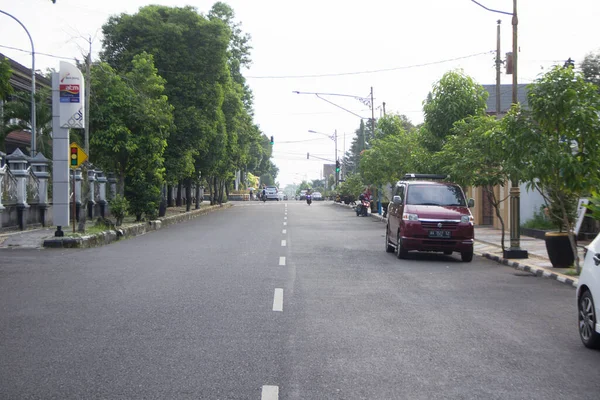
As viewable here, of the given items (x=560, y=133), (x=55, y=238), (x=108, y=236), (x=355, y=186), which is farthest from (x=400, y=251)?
(x=355, y=186)

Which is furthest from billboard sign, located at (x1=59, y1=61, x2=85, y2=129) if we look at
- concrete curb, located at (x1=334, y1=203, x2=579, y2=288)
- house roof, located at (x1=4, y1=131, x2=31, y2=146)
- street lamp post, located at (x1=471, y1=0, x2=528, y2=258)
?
house roof, located at (x1=4, y1=131, x2=31, y2=146)

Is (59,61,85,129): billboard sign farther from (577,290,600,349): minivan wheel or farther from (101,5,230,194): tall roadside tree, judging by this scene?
(577,290,600,349): minivan wheel

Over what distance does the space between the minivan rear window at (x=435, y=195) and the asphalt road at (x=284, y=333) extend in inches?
117

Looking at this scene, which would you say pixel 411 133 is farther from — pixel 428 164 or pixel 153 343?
pixel 153 343

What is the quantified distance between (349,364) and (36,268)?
31.5ft

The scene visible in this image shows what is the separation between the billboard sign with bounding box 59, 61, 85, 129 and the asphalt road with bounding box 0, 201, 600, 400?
675cm

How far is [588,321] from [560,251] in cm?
801

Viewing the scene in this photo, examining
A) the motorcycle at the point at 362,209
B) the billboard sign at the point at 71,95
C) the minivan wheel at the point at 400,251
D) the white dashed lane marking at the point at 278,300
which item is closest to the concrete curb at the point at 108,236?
the billboard sign at the point at 71,95

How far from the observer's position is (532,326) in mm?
8594

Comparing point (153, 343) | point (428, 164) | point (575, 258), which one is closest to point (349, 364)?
point (153, 343)

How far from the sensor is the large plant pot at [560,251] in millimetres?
14922

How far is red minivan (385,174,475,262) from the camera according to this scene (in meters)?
16.6

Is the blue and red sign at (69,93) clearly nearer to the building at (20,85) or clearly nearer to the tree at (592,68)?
the tree at (592,68)

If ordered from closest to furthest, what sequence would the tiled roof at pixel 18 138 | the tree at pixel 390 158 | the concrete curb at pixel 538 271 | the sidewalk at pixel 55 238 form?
the concrete curb at pixel 538 271
the sidewalk at pixel 55 238
the tree at pixel 390 158
the tiled roof at pixel 18 138
